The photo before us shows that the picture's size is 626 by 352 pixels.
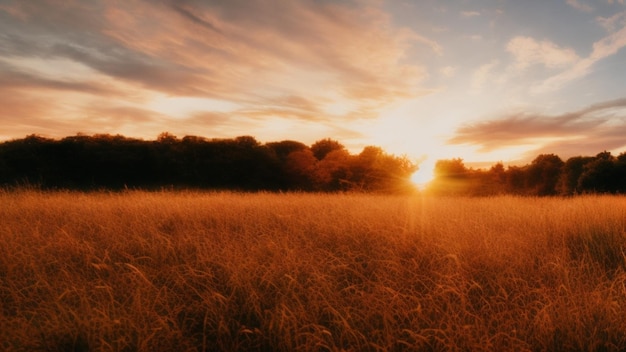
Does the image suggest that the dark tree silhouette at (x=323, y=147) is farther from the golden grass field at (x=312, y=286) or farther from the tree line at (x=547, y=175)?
the golden grass field at (x=312, y=286)

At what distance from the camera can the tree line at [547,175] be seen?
25.8 m

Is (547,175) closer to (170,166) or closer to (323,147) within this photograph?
(323,147)

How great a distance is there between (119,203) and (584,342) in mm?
8052

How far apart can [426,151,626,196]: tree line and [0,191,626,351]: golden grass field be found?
21870mm

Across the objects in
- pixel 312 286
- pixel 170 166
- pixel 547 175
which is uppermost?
pixel 547 175

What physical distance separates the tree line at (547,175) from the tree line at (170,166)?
899 cm

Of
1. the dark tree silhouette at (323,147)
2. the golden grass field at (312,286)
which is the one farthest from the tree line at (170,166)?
the golden grass field at (312,286)

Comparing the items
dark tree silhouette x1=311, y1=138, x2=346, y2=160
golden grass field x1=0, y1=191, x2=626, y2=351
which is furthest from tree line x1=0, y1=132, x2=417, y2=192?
golden grass field x1=0, y1=191, x2=626, y2=351

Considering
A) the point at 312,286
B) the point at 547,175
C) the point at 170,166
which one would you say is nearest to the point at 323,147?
the point at 170,166

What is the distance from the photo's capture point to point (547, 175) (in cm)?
3459

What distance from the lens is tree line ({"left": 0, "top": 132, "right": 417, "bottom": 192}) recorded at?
19.4 metres

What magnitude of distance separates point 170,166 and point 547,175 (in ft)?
112

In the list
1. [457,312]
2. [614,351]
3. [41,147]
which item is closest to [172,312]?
[457,312]

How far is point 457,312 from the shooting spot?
9.90 ft
